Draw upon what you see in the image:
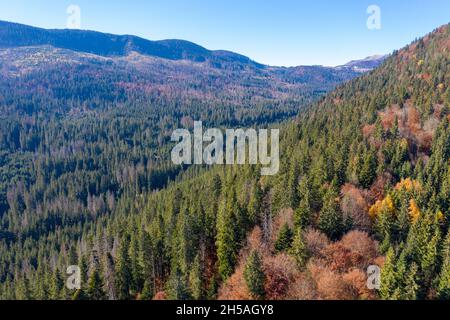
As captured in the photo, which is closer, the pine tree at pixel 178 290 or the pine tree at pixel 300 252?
the pine tree at pixel 178 290

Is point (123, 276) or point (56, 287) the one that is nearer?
point (56, 287)

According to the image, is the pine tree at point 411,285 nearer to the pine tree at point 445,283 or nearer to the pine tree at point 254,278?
the pine tree at point 445,283

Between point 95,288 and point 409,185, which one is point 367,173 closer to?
point 409,185

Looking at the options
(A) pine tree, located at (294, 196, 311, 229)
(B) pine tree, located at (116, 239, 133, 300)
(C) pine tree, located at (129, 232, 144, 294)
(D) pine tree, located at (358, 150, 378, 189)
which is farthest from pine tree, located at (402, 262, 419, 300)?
(B) pine tree, located at (116, 239, 133, 300)

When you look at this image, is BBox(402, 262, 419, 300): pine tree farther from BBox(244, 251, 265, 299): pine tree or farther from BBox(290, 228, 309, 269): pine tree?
BBox(244, 251, 265, 299): pine tree

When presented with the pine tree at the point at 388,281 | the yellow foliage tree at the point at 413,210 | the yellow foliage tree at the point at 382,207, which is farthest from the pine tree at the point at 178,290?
the yellow foliage tree at the point at 413,210

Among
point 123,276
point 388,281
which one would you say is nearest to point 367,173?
point 388,281
